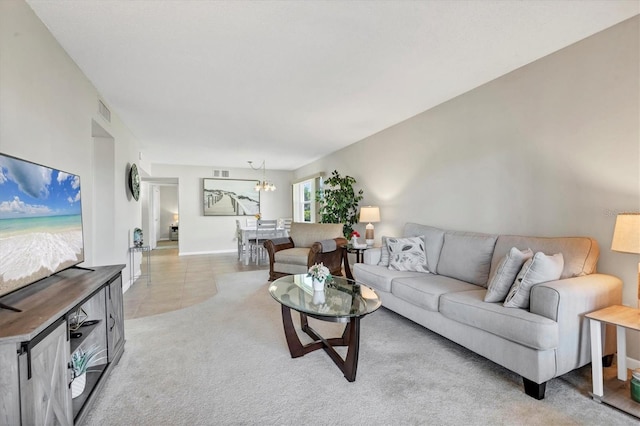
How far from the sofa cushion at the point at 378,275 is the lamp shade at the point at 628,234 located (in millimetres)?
1530

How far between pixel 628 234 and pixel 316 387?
216cm

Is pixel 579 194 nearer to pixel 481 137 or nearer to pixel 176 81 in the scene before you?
pixel 481 137

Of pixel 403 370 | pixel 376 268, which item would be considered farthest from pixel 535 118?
pixel 403 370

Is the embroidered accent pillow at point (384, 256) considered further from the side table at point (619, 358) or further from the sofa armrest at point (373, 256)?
the side table at point (619, 358)

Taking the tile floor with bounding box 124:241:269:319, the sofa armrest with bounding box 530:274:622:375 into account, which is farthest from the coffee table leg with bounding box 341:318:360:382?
the tile floor with bounding box 124:241:269:319

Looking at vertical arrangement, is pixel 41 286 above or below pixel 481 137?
below

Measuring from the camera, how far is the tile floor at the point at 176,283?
3.56 m

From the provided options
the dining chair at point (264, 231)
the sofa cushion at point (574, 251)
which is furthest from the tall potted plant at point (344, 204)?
the sofa cushion at point (574, 251)

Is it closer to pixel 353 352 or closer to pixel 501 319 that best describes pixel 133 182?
pixel 353 352

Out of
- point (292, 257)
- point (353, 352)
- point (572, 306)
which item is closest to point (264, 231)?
point (292, 257)

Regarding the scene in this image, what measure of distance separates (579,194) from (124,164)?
5.30 metres

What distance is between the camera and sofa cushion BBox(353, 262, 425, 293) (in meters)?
3.02

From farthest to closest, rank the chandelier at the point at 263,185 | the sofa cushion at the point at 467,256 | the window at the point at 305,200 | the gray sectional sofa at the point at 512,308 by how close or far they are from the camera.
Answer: the window at the point at 305,200 → the chandelier at the point at 263,185 → the sofa cushion at the point at 467,256 → the gray sectional sofa at the point at 512,308

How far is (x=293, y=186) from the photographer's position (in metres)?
8.67
